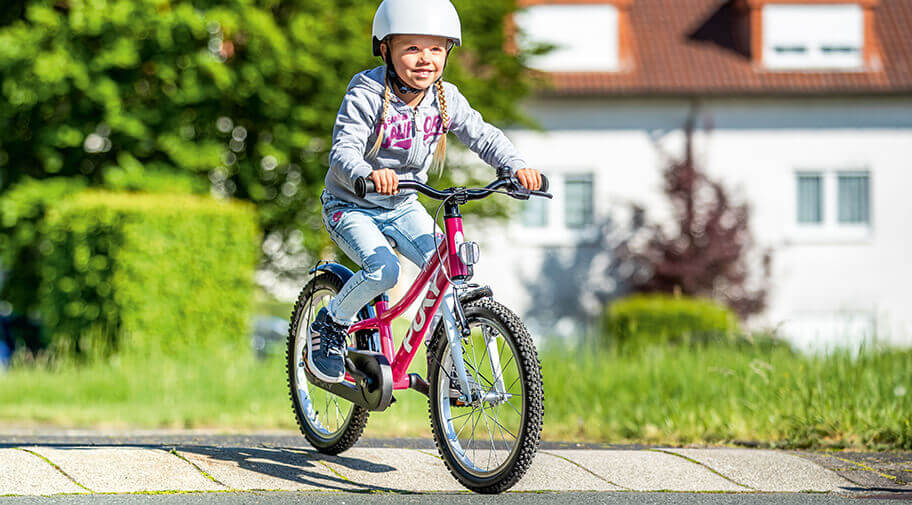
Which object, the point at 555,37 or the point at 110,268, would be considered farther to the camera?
the point at 555,37

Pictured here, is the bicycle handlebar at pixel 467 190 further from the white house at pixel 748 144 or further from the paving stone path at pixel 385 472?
the white house at pixel 748 144

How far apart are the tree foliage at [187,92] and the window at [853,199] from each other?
33.5 ft

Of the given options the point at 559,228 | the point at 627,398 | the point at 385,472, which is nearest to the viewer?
the point at 385,472

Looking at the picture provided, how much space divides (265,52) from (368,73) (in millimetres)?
11282

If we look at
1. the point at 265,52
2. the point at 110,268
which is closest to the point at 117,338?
the point at 110,268

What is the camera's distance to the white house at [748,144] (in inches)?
943

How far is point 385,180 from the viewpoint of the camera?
16.2 ft

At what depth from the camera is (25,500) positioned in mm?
4895

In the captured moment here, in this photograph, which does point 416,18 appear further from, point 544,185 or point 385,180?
point 544,185

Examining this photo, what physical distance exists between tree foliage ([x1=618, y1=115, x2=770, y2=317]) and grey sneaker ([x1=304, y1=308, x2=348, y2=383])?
668 inches

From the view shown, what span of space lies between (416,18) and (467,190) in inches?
30.8

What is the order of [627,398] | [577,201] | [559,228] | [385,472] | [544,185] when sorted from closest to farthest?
[544,185] < [385,472] < [627,398] < [559,228] < [577,201]

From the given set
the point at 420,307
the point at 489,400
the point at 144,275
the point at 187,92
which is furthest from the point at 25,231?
the point at 489,400

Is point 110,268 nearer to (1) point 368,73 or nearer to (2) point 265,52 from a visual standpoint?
(2) point 265,52
